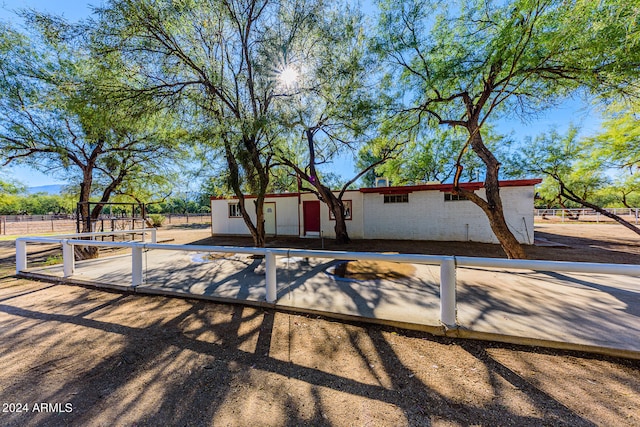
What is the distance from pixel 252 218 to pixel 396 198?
8.34 metres

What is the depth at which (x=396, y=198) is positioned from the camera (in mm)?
11664

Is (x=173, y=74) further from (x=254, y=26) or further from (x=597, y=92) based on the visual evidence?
(x=597, y=92)

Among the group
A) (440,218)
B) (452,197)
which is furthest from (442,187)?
(440,218)

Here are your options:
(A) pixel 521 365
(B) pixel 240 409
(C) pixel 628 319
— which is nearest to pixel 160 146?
(B) pixel 240 409

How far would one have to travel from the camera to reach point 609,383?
1946 millimetres

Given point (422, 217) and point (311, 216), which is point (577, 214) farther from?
point (311, 216)

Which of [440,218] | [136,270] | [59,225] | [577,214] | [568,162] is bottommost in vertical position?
[136,270]

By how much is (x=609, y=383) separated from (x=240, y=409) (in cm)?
294

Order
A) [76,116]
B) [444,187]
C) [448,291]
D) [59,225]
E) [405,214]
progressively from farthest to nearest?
[59,225] < [405,214] < [444,187] < [76,116] < [448,291]

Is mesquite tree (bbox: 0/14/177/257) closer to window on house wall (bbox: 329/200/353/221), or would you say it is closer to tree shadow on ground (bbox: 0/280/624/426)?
tree shadow on ground (bbox: 0/280/624/426)

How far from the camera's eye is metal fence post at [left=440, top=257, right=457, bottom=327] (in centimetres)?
279

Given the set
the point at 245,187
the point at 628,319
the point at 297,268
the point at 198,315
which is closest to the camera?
the point at 628,319

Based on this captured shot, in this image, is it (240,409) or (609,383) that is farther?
(609,383)

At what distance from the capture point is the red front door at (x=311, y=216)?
12.9 meters
